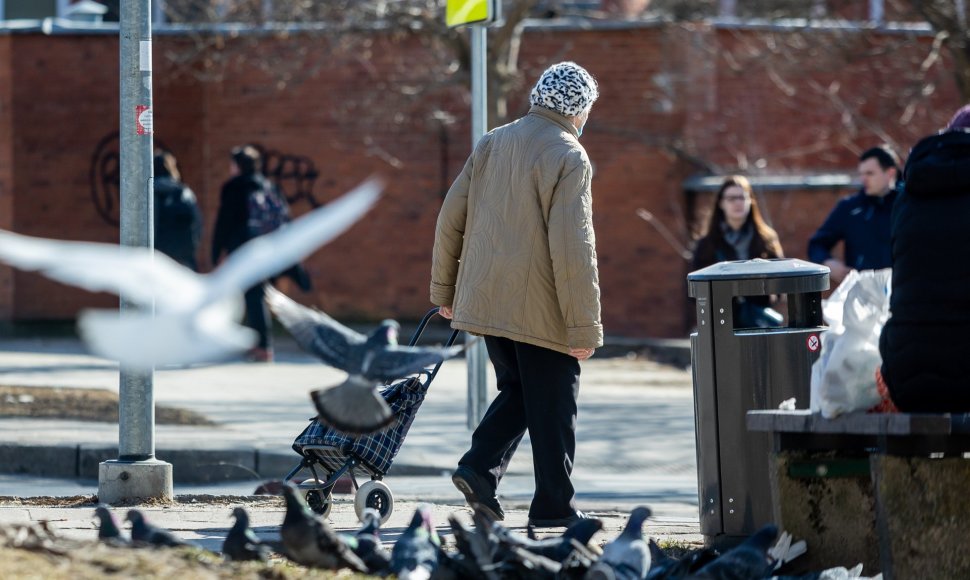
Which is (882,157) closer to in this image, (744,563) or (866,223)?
(866,223)

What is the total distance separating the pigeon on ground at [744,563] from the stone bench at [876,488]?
43 centimetres

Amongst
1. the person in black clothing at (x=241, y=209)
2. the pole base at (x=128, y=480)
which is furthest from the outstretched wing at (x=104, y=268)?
the person in black clothing at (x=241, y=209)

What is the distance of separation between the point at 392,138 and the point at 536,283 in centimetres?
1289

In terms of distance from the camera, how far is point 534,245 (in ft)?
21.8

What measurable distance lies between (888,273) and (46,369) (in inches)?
401

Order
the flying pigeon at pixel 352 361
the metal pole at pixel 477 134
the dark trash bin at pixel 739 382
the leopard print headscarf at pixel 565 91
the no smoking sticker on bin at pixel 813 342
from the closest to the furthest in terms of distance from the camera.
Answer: the flying pigeon at pixel 352 361, the dark trash bin at pixel 739 382, the no smoking sticker on bin at pixel 813 342, the leopard print headscarf at pixel 565 91, the metal pole at pixel 477 134

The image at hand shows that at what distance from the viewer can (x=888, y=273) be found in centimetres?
566

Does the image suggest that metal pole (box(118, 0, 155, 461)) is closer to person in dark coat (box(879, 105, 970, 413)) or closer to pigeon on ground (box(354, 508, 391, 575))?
pigeon on ground (box(354, 508, 391, 575))

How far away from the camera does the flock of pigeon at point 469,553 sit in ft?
16.1

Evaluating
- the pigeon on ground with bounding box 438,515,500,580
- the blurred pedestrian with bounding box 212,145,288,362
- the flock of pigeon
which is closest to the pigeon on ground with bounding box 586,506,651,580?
the flock of pigeon

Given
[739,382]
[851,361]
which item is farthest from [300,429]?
[851,361]

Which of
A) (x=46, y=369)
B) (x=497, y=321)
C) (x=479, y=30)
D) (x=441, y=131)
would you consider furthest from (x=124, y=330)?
(x=441, y=131)

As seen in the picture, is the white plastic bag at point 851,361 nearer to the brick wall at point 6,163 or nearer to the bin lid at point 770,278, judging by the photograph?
the bin lid at point 770,278

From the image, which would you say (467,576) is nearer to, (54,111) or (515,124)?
(515,124)
